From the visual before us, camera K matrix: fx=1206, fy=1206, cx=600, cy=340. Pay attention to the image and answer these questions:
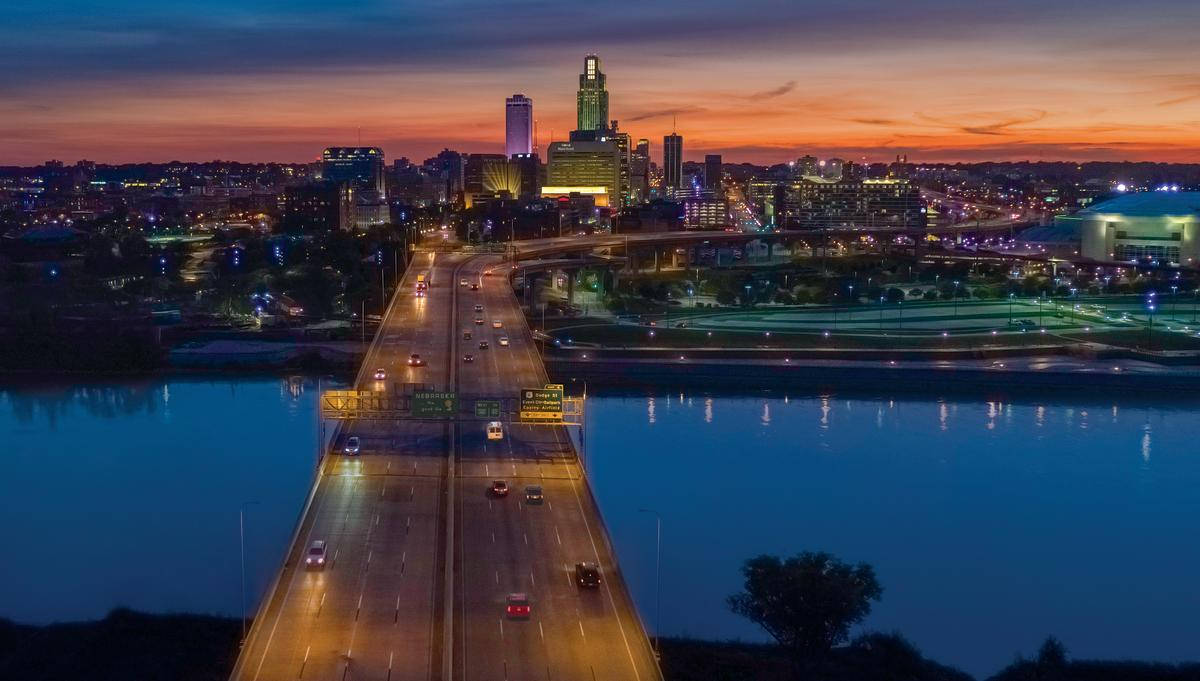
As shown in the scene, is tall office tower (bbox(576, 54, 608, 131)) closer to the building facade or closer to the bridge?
the building facade

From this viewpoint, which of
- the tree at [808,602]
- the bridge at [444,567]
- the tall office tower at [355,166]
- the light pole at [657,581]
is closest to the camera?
the bridge at [444,567]

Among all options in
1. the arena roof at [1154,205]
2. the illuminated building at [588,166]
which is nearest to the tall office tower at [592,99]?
the illuminated building at [588,166]

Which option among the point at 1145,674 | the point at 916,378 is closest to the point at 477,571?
the point at 1145,674

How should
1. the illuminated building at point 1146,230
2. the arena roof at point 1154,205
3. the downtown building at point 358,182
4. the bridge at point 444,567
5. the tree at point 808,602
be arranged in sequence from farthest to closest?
the downtown building at point 358,182, the arena roof at point 1154,205, the illuminated building at point 1146,230, the tree at point 808,602, the bridge at point 444,567

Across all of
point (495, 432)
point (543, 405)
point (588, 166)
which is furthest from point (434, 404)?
point (588, 166)

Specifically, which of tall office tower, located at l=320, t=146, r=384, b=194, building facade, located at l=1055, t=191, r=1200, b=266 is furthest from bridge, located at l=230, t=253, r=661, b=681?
tall office tower, located at l=320, t=146, r=384, b=194

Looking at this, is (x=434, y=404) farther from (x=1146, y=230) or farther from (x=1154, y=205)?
(x=1154, y=205)

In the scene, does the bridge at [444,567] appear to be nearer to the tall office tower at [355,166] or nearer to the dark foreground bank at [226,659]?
the dark foreground bank at [226,659]
